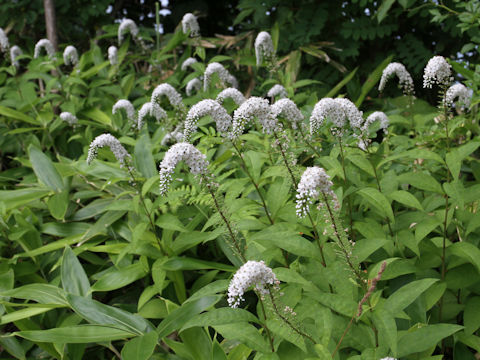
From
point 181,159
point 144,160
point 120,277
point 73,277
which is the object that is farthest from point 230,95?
point 73,277

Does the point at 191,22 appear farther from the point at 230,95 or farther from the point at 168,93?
the point at 230,95

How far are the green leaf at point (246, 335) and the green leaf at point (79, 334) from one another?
48cm

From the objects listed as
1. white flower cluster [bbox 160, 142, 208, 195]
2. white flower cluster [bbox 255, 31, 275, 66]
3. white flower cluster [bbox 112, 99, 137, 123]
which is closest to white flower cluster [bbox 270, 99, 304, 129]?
white flower cluster [bbox 160, 142, 208, 195]

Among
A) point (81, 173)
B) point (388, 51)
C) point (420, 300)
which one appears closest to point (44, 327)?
point (81, 173)

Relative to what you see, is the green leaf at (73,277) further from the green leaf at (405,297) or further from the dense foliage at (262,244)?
the green leaf at (405,297)

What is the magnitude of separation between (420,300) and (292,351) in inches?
22.9

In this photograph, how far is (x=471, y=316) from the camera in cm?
176

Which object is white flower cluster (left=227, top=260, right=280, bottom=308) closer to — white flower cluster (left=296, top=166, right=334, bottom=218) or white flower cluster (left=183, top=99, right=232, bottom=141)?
white flower cluster (left=296, top=166, right=334, bottom=218)

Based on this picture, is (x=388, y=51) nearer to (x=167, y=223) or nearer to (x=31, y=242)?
(x=167, y=223)

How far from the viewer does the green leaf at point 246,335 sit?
1566mm

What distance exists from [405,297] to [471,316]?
48cm

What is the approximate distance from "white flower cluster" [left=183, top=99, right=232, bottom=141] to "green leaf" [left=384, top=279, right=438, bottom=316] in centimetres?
89

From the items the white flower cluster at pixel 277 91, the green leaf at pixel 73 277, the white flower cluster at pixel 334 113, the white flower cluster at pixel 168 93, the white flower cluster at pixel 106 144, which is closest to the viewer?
the white flower cluster at pixel 334 113

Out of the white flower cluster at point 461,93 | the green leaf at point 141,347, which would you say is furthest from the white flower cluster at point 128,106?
the white flower cluster at point 461,93
